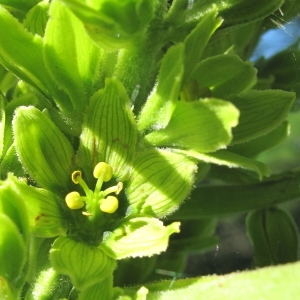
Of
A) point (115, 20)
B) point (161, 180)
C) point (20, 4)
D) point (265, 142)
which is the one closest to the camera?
point (115, 20)

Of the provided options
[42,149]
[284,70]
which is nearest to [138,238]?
[42,149]

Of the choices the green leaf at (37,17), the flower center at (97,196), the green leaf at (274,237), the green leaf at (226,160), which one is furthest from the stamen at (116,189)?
the green leaf at (274,237)

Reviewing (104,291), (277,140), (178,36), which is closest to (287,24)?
(277,140)

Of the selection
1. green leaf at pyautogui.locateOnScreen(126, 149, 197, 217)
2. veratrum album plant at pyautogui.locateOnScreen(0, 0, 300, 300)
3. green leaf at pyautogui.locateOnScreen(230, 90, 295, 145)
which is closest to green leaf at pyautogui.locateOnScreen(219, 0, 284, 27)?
veratrum album plant at pyautogui.locateOnScreen(0, 0, 300, 300)

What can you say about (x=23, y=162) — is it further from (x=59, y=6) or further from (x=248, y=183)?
(x=248, y=183)

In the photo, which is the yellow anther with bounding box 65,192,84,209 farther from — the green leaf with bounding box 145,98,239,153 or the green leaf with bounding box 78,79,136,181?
the green leaf with bounding box 145,98,239,153

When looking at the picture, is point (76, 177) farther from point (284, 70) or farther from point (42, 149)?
point (284, 70)
